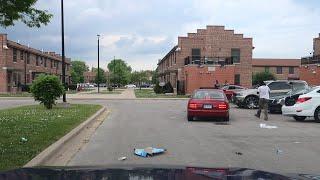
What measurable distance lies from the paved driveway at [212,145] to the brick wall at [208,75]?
112 ft

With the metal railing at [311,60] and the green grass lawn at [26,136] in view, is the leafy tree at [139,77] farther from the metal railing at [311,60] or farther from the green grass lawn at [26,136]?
the green grass lawn at [26,136]

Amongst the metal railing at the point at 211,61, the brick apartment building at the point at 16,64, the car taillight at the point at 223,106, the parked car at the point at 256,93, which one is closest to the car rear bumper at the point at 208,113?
the car taillight at the point at 223,106

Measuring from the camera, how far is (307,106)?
20.9 m

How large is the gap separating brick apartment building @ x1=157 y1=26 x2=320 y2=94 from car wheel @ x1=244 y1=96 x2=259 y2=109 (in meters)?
22.2

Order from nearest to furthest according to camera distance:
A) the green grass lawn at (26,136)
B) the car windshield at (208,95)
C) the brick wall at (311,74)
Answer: the green grass lawn at (26,136), the car windshield at (208,95), the brick wall at (311,74)

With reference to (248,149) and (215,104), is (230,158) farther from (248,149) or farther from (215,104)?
(215,104)

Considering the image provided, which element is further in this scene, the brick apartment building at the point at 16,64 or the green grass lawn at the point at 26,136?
the brick apartment building at the point at 16,64

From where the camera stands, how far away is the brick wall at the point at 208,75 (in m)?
54.2

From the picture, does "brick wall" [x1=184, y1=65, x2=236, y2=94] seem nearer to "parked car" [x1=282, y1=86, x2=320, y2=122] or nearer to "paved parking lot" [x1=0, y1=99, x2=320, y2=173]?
"parked car" [x1=282, y1=86, x2=320, y2=122]

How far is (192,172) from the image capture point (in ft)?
12.6

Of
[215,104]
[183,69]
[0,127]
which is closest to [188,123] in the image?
[215,104]

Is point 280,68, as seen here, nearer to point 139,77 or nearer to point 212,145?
point 139,77

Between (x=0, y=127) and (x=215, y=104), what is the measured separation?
8.99 meters

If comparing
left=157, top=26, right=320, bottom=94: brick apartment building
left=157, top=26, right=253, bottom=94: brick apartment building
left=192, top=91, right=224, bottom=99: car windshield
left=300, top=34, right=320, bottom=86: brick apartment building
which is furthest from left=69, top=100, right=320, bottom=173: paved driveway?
left=157, top=26, right=253, bottom=94: brick apartment building
